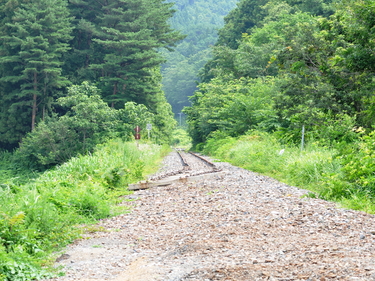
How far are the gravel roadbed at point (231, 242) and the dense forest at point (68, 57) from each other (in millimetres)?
24918

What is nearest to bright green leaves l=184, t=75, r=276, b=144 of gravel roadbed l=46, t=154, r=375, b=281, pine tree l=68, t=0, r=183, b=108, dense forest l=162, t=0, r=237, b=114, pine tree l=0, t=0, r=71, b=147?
pine tree l=68, t=0, r=183, b=108

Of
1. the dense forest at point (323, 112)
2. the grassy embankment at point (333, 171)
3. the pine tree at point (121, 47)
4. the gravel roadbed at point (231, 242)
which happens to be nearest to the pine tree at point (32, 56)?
the pine tree at point (121, 47)

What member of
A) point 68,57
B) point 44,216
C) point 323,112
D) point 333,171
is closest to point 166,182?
point 333,171

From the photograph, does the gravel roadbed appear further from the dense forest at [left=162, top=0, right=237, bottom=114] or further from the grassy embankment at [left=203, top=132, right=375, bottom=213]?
the dense forest at [left=162, top=0, right=237, bottom=114]

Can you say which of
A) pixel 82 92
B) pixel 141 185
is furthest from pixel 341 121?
pixel 82 92

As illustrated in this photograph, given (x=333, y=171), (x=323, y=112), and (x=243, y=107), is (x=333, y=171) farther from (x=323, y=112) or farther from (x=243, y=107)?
(x=243, y=107)

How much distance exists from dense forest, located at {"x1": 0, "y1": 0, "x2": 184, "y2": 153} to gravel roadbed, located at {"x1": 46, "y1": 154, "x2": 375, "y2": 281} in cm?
2492

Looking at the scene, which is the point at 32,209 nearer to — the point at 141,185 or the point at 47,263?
the point at 47,263

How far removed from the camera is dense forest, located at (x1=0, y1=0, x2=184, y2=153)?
1444 inches

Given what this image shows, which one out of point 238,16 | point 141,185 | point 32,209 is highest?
point 238,16

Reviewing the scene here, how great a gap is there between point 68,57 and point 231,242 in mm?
40610

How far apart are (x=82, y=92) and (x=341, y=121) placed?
24302mm

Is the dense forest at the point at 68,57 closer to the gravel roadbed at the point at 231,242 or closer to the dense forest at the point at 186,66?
the gravel roadbed at the point at 231,242

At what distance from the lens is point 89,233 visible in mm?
7336
